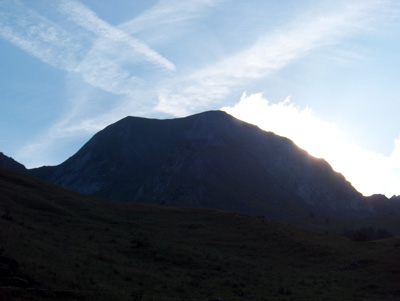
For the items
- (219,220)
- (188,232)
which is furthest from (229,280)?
(219,220)

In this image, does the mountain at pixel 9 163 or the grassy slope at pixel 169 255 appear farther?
the mountain at pixel 9 163

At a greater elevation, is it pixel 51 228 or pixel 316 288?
pixel 51 228

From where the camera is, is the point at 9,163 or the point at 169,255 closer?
the point at 169,255

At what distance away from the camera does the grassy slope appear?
22906 mm

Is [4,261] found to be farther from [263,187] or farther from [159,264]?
[263,187]

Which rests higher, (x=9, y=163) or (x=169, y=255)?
(x=9, y=163)

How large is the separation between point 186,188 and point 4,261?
141651 mm

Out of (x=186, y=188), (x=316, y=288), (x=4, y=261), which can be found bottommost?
(x=316, y=288)

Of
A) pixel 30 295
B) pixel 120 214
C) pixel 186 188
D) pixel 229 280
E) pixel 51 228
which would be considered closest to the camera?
pixel 30 295

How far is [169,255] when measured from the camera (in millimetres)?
34844

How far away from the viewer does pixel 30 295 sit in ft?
55.0

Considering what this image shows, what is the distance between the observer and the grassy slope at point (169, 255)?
75.2 ft

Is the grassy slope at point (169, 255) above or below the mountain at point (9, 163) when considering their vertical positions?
below

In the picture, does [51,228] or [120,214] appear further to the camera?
[120,214]
